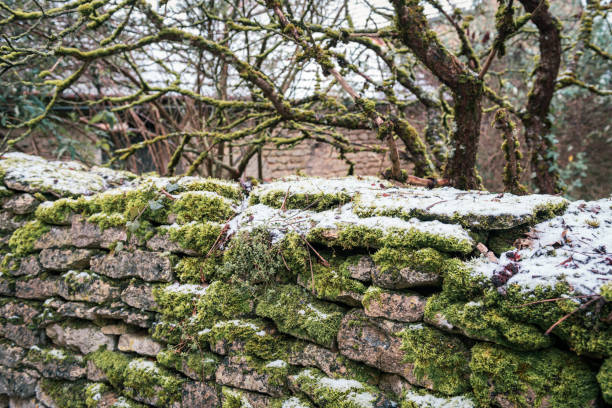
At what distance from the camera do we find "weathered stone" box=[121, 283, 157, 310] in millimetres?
2102

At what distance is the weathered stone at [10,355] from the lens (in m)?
2.60

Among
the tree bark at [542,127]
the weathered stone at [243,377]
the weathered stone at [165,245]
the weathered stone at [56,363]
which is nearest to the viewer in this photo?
the weathered stone at [243,377]

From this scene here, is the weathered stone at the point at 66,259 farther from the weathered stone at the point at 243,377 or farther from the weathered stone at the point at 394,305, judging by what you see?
the weathered stone at the point at 394,305

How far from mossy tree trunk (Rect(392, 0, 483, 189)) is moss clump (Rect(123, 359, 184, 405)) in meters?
2.30

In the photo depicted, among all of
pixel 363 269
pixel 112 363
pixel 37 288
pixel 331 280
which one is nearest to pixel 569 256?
pixel 363 269

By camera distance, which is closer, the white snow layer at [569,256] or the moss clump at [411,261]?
the white snow layer at [569,256]

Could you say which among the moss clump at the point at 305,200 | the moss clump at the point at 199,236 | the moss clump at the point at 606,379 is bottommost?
the moss clump at the point at 606,379

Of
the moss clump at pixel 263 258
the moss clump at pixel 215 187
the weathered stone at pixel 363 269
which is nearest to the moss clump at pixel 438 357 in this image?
the weathered stone at pixel 363 269

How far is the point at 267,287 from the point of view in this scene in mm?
1831

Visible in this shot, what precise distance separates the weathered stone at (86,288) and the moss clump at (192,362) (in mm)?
555

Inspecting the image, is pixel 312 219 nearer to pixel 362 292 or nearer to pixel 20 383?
pixel 362 292

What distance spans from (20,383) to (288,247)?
7.74 ft

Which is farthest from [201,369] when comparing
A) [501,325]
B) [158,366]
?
[501,325]

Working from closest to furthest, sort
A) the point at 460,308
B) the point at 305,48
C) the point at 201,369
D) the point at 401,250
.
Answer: the point at 460,308 < the point at 401,250 < the point at 201,369 < the point at 305,48
